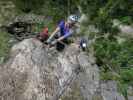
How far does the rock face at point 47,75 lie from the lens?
6.21 m

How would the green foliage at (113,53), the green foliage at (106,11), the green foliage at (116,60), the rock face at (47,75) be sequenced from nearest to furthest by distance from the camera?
the rock face at (47,75) < the green foliage at (116,60) < the green foliage at (113,53) < the green foliage at (106,11)

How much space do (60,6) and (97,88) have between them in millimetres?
6001

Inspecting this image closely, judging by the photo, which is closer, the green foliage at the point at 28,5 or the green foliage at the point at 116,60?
the green foliage at the point at 116,60

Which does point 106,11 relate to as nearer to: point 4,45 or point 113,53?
point 113,53

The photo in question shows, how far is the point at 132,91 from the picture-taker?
28.1 feet

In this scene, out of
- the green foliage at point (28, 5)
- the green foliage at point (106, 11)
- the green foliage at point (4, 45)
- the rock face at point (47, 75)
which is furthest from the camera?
the green foliage at point (28, 5)

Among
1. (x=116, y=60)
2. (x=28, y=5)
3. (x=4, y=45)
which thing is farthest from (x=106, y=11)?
(x=4, y=45)

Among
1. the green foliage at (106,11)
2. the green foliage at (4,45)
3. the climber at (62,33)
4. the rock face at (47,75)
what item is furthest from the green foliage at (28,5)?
the rock face at (47,75)

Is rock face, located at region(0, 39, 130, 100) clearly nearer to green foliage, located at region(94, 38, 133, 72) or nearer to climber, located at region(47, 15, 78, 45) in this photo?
climber, located at region(47, 15, 78, 45)

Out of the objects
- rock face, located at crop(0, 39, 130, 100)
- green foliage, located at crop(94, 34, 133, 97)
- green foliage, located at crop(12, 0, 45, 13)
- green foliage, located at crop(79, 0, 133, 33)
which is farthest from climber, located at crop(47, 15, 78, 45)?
green foliage, located at crop(12, 0, 45, 13)

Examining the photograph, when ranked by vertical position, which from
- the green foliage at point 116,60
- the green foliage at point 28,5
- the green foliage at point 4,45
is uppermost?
the green foliage at point 28,5

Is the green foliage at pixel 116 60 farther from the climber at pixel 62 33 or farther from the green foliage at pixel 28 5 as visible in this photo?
the green foliage at pixel 28 5

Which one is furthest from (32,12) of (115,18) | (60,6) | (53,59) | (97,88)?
(97,88)

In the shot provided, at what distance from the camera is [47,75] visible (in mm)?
6805
